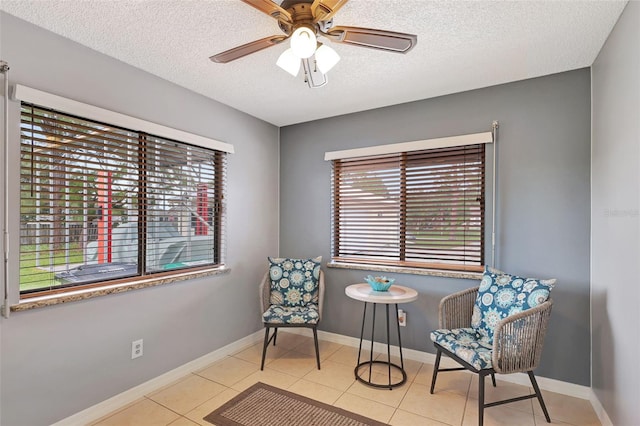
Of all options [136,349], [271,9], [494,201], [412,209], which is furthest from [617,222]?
[136,349]

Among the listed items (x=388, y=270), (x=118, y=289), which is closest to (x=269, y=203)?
(x=388, y=270)

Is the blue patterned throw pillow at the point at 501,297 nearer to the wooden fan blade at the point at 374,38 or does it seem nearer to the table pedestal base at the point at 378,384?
the table pedestal base at the point at 378,384

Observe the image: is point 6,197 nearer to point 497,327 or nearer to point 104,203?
point 104,203

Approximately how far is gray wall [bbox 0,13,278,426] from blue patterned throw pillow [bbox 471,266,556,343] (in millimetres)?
2134

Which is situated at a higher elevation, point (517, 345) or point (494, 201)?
point (494, 201)

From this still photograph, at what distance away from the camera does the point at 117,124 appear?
2.13 metres

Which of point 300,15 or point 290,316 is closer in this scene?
point 300,15

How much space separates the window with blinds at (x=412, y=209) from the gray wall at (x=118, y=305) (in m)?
0.97

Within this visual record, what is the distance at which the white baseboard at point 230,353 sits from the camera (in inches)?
77.9

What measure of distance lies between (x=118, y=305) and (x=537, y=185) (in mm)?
3181

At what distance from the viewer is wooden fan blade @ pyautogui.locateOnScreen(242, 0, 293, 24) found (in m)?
1.26

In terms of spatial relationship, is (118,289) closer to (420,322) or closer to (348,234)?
(348,234)

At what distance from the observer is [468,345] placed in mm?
2064

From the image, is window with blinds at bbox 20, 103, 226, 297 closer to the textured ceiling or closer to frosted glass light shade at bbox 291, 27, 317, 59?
the textured ceiling
